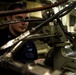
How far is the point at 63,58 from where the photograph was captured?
842mm

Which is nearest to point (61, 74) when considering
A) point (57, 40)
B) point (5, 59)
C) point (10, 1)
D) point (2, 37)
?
point (5, 59)

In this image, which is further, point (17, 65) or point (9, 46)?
point (9, 46)

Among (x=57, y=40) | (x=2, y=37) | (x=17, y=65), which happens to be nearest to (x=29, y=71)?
(x=17, y=65)

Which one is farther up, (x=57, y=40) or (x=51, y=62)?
(x=57, y=40)

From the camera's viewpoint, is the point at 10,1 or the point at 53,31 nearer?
the point at 53,31

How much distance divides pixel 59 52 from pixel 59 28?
13 cm

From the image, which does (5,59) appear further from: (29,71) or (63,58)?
(63,58)

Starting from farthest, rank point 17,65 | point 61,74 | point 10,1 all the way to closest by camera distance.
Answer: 1. point 10,1
2. point 17,65
3. point 61,74

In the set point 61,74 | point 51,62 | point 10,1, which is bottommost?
point 51,62

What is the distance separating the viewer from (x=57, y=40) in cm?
84

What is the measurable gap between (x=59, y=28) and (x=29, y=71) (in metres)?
0.37

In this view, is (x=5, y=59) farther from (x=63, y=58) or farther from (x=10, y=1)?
(x=10, y=1)

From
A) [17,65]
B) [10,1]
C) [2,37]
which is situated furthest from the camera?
[2,37]

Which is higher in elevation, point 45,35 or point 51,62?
point 45,35
